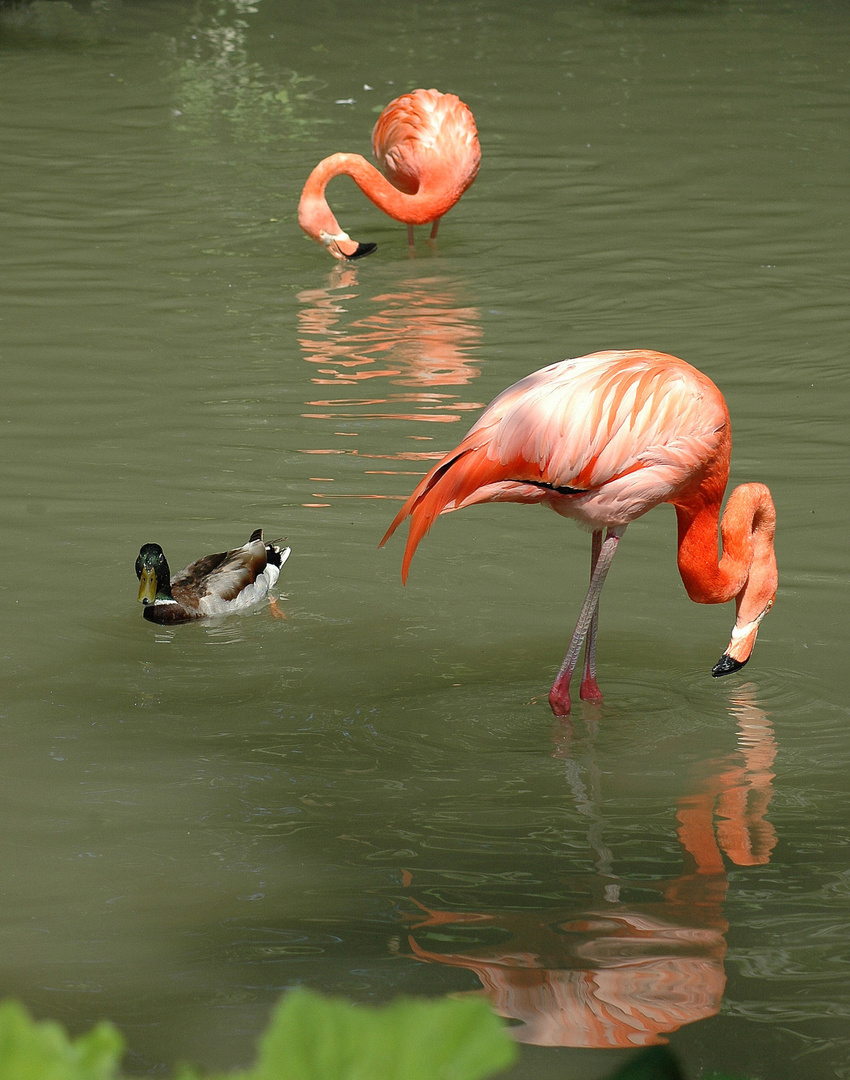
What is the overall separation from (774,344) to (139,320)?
3692 mm

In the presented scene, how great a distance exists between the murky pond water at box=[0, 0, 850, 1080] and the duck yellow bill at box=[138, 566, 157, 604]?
0.15 m

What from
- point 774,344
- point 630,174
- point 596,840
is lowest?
point 596,840

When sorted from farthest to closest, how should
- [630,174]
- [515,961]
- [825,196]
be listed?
[630,174], [825,196], [515,961]

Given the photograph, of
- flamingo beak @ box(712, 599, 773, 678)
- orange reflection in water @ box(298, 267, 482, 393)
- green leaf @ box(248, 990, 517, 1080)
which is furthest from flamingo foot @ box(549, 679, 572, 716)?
green leaf @ box(248, 990, 517, 1080)

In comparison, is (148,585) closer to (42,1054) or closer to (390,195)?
(42,1054)

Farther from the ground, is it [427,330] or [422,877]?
[427,330]

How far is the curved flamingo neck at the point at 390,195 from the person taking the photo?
9461 millimetres

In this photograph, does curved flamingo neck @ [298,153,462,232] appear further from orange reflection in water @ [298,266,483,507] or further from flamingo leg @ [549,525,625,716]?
flamingo leg @ [549,525,625,716]

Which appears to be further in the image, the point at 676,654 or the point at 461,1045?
the point at 676,654

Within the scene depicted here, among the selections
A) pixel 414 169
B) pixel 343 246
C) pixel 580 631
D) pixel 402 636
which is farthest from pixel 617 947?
pixel 414 169

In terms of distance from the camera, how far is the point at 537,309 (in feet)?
28.3

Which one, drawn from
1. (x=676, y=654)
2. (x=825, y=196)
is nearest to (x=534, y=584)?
(x=676, y=654)

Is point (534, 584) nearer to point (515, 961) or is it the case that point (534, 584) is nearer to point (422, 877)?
point (422, 877)

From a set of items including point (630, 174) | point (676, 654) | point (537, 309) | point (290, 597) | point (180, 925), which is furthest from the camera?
point (630, 174)
